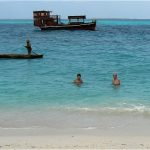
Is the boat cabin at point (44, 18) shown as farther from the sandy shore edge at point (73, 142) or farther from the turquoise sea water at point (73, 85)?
the sandy shore edge at point (73, 142)

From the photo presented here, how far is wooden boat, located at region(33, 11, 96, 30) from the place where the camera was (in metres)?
69.0

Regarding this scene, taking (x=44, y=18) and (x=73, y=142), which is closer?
(x=73, y=142)

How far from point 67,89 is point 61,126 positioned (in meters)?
6.66

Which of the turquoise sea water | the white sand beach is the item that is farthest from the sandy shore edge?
the turquoise sea water

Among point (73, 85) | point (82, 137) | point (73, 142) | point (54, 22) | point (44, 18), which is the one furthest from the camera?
point (54, 22)

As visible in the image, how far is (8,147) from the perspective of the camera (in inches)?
394

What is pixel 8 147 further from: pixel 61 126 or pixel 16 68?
pixel 16 68

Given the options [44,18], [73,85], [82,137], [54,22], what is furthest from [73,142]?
[54,22]

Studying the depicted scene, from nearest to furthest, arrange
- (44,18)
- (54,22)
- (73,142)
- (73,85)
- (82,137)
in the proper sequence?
(73,142)
(82,137)
(73,85)
(44,18)
(54,22)

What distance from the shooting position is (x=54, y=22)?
71688 mm

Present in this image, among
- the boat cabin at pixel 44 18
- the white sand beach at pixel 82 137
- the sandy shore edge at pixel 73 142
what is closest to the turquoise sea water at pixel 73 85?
the white sand beach at pixel 82 137

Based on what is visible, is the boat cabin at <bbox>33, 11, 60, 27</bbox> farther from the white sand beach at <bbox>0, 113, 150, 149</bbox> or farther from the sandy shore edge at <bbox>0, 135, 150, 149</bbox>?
the sandy shore edge at <bbox>0, 135, 150, 149</bbox>

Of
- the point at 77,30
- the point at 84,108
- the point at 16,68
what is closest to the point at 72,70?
the point at 16,68

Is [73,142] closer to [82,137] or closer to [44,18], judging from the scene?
[82,137]
